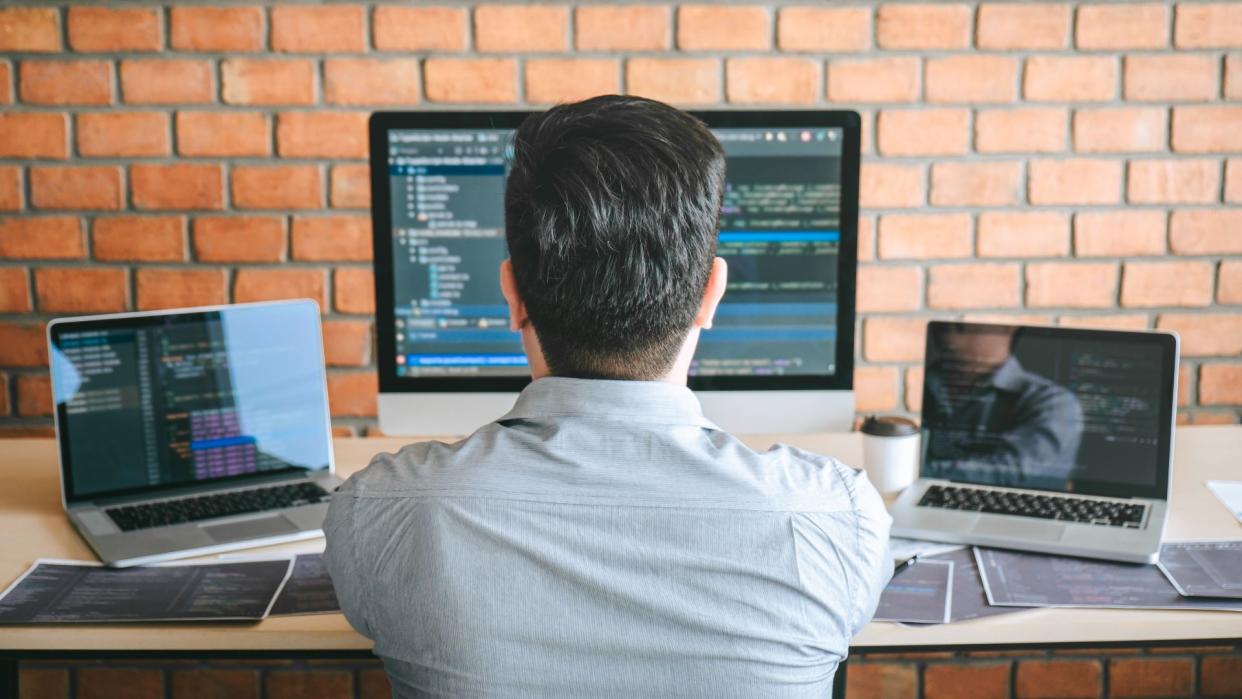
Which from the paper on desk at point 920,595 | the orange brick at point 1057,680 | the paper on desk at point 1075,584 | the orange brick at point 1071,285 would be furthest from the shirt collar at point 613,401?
the orange brick at point 1057,680

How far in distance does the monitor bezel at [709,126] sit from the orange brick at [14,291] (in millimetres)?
898

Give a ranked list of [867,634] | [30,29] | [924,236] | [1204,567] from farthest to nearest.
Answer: [924,236] < [30,29] < [1204,567] < [867,634]

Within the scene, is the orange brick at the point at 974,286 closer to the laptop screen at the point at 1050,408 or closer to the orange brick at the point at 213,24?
the laptop screen at the point at 1050,408

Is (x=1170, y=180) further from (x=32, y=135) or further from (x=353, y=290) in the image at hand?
(x=32, y=135)

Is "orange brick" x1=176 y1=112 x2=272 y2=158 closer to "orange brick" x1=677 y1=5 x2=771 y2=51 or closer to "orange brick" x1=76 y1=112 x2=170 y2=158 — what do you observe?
"orange brick" x1=76 y1=112 x2=170 y2=158

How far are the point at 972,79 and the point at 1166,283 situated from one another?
1.82 feet

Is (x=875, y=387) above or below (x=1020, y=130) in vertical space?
below

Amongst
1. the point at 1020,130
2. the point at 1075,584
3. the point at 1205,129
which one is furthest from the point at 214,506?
the point at 1205,129

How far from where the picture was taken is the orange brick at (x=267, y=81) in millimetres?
2018

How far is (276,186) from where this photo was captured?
2059 millimetres

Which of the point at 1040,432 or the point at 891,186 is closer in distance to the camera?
the point at 1040,432

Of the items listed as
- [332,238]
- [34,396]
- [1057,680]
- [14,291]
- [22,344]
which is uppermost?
[332,238]

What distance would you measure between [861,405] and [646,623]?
4.57 ft

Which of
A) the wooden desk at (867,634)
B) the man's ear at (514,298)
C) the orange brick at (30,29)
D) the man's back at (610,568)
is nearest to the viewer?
the man's back at (610,568)
